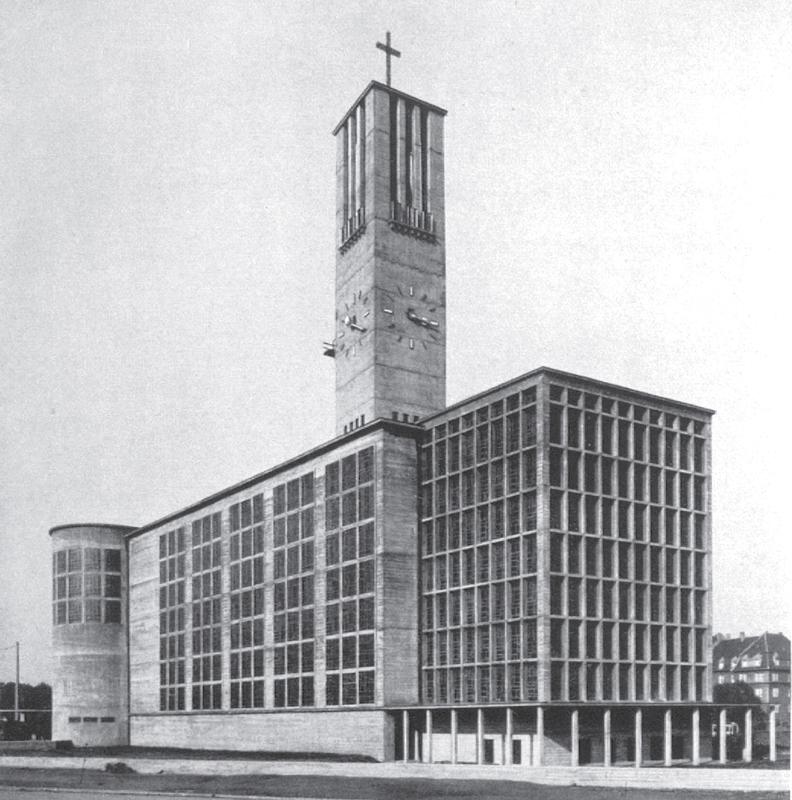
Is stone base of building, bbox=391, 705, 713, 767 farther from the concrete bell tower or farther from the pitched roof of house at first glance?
the pitched roof of house

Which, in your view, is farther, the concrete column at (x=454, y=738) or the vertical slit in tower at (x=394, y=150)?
the vertical slit in tower at (x=394, y=150)

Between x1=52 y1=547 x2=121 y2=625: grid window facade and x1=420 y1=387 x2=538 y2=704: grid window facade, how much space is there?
40038mm

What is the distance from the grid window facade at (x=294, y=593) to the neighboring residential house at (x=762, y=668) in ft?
226

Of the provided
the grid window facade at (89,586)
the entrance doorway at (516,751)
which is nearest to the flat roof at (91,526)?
the grid window facade at (89,586)

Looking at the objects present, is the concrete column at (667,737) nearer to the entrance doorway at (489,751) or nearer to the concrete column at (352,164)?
the entrance doorway at (489,751)

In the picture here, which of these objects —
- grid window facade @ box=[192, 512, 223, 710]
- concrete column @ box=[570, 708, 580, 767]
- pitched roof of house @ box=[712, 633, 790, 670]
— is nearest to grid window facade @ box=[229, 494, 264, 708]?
grid window facade @ box=[192, 512, 223, 710]

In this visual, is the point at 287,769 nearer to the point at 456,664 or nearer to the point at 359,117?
the point at 456,664

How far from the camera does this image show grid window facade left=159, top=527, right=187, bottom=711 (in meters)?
80.8

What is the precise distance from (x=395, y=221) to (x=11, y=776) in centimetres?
3906

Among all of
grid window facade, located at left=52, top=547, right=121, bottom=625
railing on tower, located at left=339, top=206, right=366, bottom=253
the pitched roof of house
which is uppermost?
railing on tower, located at left=339, top=206, right=366, bottom=253

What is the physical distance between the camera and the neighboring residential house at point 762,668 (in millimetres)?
123625

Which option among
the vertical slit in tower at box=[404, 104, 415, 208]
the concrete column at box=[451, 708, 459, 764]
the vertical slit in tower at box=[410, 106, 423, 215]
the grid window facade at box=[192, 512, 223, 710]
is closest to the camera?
the concrete column at box=[451, 708, 459, 764]

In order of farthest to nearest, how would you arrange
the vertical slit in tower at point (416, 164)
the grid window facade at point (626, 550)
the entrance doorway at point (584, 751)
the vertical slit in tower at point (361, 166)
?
the vertical slit in tower at point (416, 164), the vertical slit in tower at point (361, 166), the grid window facade at point (626, 550), the entrance doorway at point (584, 751)

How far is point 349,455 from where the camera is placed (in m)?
62.8
